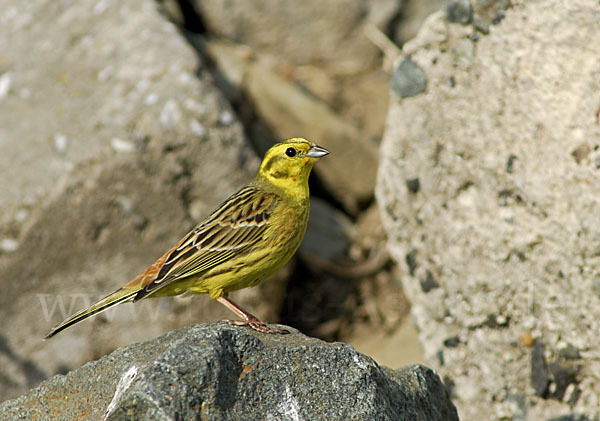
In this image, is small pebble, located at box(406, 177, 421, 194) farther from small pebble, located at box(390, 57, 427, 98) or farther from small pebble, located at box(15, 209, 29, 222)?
small pebble, located at box(15, 209, 29, 222)

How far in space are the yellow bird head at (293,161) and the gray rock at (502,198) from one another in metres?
0.94

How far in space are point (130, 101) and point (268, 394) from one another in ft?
12.5

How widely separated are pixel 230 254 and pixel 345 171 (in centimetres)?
374

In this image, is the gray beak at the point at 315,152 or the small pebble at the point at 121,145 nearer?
the gray beak at the point at 315,152

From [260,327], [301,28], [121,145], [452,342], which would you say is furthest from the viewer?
[301,28]

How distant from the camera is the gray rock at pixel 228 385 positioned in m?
2.94

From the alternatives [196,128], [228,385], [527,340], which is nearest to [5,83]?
[196,128]

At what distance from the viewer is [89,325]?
6.42 meters

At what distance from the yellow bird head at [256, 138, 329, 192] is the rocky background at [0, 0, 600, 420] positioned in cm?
94

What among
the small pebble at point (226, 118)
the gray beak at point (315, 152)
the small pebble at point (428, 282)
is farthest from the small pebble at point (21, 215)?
the small pebble at point (428, 282)

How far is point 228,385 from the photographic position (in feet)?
10.1

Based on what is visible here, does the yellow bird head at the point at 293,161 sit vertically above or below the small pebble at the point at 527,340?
above

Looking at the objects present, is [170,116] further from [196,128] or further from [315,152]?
[315,152]

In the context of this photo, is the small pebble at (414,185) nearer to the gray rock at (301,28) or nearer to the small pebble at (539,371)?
the small pebble at (539,371)
